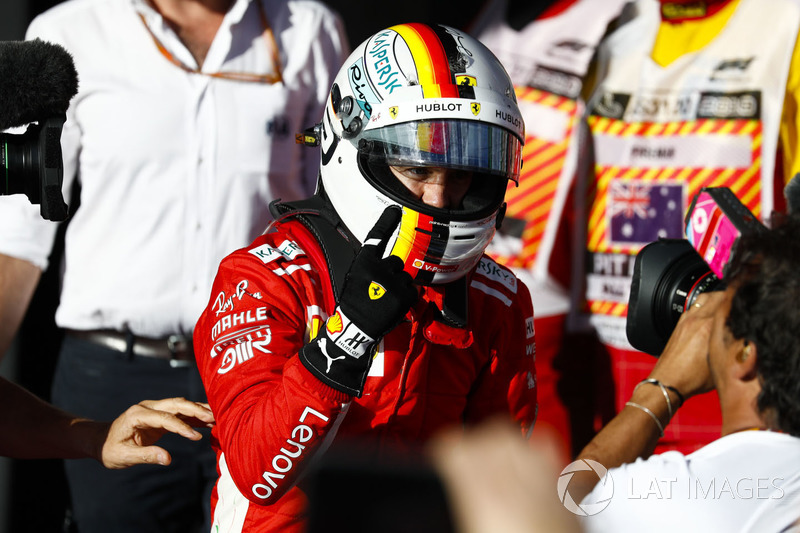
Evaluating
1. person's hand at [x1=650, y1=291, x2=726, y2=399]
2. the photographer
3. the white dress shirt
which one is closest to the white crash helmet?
person's hand at [x1=650, y1=291, x2=726, y2=399]

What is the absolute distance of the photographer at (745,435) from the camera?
1.46 m

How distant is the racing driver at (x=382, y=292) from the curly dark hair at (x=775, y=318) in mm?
574

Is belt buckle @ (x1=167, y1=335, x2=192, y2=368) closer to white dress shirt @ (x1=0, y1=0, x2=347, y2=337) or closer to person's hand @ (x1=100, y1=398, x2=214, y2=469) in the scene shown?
white dress shirt @ (x1=0, y1=0, x2=347, y2=337)

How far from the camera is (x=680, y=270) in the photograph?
1978mm

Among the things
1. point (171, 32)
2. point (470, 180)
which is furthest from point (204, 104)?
point (470, 180)

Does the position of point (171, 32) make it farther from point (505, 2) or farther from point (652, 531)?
point (652, 531)

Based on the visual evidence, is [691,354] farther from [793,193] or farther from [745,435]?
[793,193]

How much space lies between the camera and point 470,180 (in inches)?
83.7

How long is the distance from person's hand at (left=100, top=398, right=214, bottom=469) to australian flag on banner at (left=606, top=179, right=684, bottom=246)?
6.09 ft

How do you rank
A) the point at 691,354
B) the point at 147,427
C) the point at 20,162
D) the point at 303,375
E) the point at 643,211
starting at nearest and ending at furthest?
the point at 20,162, the point at 303,375, the point at 691,354, the point at 147,427, the point at 643,211

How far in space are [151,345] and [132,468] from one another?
0.36 metres

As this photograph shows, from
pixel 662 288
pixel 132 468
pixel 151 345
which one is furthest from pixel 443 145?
pixel 132 468

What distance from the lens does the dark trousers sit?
2.81m

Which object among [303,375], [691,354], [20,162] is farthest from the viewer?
[691,354]
